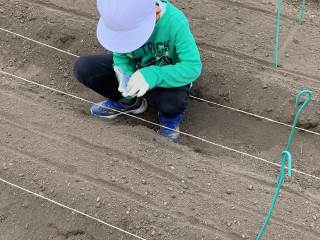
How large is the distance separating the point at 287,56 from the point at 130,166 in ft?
4.05

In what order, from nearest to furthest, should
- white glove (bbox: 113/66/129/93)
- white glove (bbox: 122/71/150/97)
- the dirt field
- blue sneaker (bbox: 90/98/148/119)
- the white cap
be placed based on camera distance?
the white cap < the dirt field < white glove (bbox: 122/71/150/97) < white glove (bbox: 113/66/129/93) < blue sneaker (bbox: 90/98/148/119)

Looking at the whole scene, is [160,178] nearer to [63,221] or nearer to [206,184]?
[206,184]

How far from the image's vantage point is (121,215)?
6.37 ft

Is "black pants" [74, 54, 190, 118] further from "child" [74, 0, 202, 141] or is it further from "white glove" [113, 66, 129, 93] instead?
"white glove" [113, 66, 129, 93]

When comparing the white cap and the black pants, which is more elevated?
the white cap

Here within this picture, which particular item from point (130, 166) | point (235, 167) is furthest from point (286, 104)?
point (130, 166)

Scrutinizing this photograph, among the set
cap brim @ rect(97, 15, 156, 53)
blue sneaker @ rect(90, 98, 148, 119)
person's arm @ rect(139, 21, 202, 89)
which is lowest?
blue sneaker @ rect(90, 98, 148, 119)

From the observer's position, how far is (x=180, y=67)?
210 centimetres

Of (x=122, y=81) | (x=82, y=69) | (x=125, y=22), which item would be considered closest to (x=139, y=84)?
(x=122, y=81)

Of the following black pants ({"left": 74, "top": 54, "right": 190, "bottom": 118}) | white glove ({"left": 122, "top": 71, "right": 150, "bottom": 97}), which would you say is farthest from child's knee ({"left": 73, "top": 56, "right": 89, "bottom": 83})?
white glove ({"left": 122, "top": 71, "right": 150, "bottom": 97})

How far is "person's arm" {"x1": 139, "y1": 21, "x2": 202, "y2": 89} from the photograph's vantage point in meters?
2.07

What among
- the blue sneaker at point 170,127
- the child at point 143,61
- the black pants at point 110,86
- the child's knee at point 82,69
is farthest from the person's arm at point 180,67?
the child's knee at point 82,69

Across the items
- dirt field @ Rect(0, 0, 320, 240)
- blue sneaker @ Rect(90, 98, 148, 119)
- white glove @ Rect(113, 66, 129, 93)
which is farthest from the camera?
blue sneaker @ Rect(90, 98, 148, 119)

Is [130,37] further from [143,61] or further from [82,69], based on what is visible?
[82,69]
